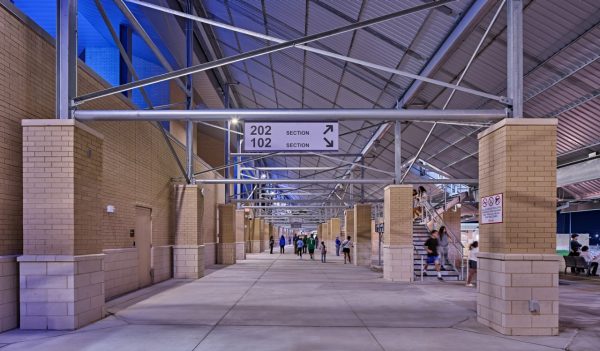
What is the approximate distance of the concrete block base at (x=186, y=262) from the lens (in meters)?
18.7

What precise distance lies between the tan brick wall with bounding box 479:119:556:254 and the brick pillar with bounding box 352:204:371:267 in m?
17.9

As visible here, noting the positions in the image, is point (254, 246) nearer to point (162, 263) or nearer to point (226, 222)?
point (226, 222)

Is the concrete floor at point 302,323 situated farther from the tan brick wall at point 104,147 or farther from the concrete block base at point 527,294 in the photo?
the tan brick wall at point 104,147

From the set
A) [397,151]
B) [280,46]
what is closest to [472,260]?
[397,151]

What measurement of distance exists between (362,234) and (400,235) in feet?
29.9

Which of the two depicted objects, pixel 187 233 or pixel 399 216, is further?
pixel 187 233

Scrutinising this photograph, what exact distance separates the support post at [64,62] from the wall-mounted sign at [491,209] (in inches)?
284

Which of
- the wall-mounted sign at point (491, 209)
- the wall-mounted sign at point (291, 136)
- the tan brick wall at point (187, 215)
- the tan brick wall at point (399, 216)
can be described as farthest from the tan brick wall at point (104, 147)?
the tan brick wall at point (399, 216)

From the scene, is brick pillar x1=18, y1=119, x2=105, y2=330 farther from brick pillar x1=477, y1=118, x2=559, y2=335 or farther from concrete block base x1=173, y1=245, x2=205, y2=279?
concrete block base x1=173, y1=245, x2=205, y2=279

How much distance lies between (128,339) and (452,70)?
32.5 ft

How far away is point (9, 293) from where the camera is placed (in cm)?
853

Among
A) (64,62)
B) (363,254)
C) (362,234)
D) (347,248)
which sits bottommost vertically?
(363,254)

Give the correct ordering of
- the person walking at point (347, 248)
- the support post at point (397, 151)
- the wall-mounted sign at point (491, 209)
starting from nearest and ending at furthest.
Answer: the wall-mounted sign at point (491, 209)
the support post at point (397, 151)
the person walking at point (347, 248)

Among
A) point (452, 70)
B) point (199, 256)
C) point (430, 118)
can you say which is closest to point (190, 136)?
point (199, 256)
